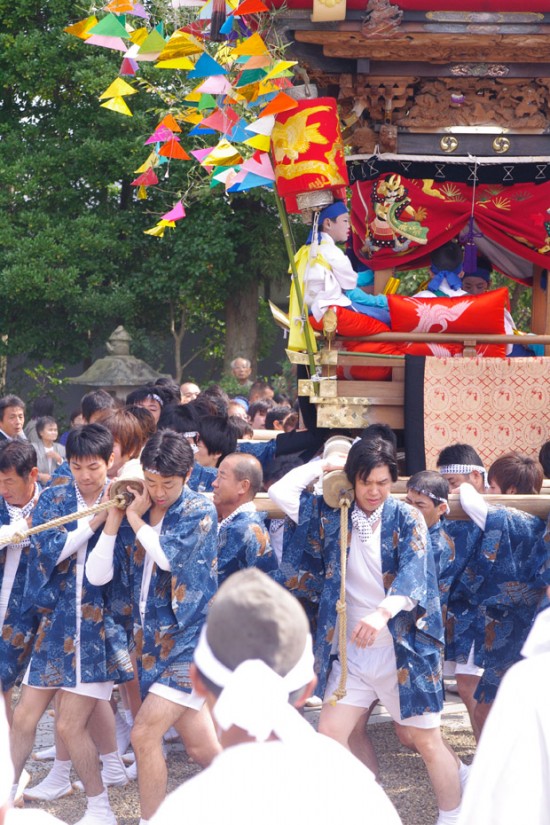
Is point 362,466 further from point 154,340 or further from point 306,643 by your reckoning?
point 154,340

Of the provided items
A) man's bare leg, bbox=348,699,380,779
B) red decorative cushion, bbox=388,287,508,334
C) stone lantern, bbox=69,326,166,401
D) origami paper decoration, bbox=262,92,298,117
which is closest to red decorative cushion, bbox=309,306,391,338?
red decorative cushion, bbox=388,287,508,334

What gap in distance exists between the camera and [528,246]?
7.39 meters

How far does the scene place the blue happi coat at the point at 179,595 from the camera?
4031mm

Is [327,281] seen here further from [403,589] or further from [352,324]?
[403,589]

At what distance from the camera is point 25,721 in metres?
4.31

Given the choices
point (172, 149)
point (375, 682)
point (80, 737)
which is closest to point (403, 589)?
point (375, 682)

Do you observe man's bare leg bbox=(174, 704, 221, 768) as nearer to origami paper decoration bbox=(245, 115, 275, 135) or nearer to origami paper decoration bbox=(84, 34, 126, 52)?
origami paper decoration bbox=(245, 115, 275, 135)

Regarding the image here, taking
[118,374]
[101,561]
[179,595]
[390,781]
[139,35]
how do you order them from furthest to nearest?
[118,374]
[139,35]
[390,781]
[101,561]
[179,595]

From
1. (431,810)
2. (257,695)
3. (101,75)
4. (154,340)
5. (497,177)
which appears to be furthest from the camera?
(154,340)

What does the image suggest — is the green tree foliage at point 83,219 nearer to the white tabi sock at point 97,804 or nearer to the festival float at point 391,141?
the festival float at point 391,141

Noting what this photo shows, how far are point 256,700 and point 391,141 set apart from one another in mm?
5541

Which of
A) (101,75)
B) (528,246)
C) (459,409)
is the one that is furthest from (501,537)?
(101,75)

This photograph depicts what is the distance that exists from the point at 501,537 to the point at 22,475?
79.3 inches

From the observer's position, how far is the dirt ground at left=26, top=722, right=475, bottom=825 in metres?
4.55
